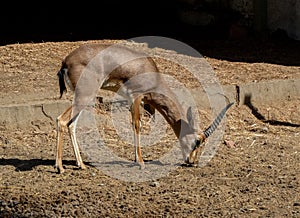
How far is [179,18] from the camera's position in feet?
44.7

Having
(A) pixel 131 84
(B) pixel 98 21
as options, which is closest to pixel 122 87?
(A) pixel 131 84

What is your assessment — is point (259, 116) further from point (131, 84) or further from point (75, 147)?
point (75, 147)

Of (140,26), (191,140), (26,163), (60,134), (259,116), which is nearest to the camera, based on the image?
(60,134)

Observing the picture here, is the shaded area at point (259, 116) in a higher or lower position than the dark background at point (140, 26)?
lower

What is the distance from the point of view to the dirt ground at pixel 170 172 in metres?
6.55

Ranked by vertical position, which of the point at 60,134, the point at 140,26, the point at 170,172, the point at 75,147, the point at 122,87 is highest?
the point at 140,26

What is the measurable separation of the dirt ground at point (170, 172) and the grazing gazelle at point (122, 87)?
29cm

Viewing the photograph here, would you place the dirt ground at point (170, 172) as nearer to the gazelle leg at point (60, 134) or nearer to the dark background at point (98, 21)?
the gazelle leg at point (60, 134)

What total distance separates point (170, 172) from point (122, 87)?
938 mm

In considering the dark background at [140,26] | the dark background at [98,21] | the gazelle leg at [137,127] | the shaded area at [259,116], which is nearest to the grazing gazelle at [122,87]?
the gazelle leg at [137,127]

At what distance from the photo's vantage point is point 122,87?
783 cm

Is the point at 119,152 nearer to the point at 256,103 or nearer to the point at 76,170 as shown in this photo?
the point at 76,170

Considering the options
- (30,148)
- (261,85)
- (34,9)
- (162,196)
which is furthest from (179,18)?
(162,196)

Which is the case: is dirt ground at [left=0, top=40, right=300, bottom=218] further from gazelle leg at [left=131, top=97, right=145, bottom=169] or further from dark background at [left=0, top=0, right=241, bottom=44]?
dark background at [left=0, top=0, right=241, bottom=44]
